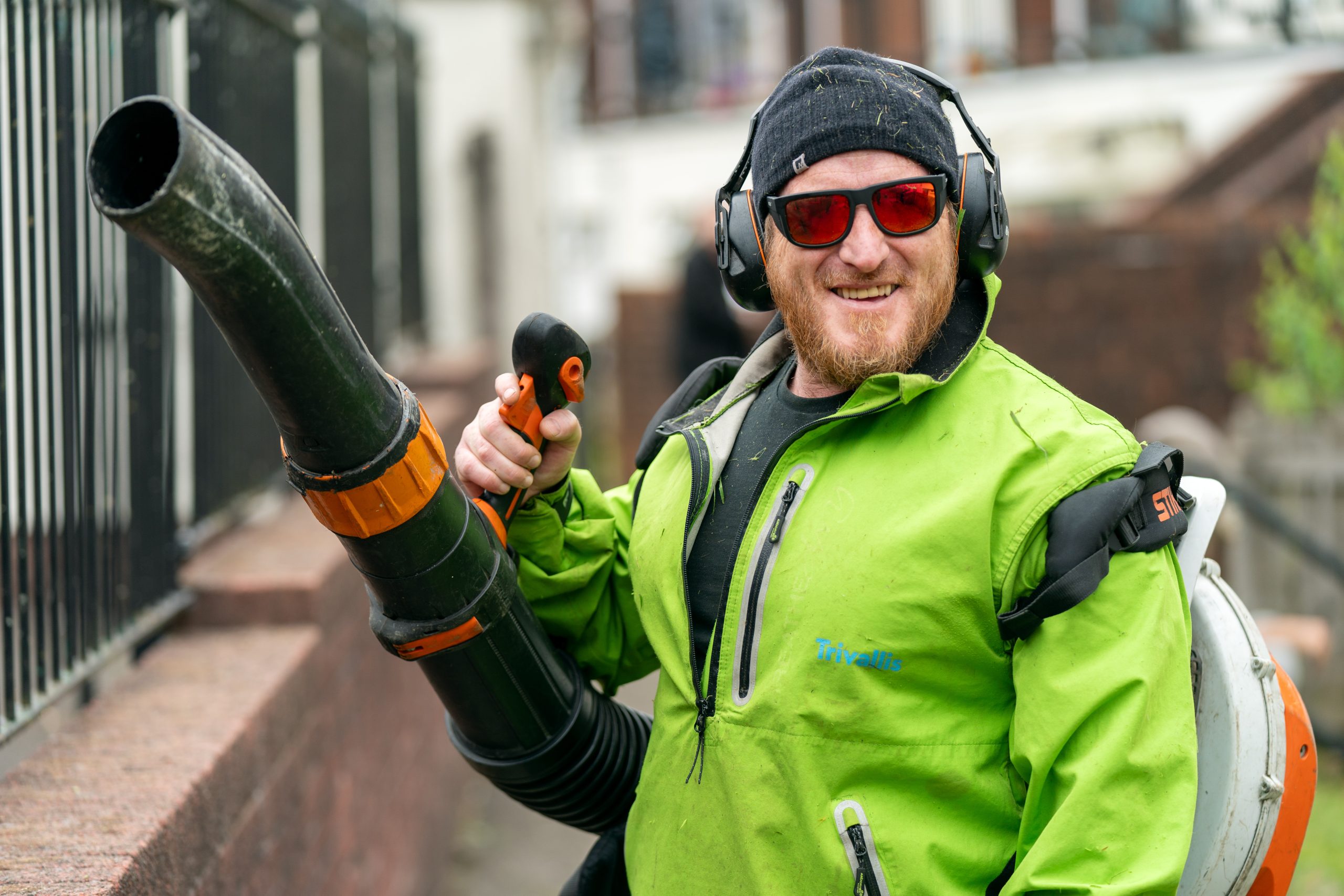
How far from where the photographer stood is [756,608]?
6.59 ft

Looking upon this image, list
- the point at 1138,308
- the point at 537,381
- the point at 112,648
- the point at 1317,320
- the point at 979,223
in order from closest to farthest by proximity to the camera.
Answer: the point at 979,223
the point at 537,381
the point at 112,648
the point at 1317,320
the point at 1138,308

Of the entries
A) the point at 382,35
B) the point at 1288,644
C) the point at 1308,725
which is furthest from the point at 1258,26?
the point at 1308,725

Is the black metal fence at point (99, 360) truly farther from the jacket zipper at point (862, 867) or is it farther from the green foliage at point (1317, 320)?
the green foliage at point (1317, 320)

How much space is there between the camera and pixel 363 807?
423cm

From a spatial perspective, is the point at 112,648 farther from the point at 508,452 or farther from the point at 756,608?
the point at 756,608

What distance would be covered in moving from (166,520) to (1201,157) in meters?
13.1

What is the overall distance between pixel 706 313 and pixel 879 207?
593cm

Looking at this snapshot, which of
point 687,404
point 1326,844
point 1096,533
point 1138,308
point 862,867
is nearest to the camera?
point 1096,533

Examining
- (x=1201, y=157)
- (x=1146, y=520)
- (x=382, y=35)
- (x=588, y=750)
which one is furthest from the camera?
(x=1201, y=157)

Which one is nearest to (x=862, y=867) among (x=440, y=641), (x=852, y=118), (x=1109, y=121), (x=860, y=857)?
(x=860, y=857)

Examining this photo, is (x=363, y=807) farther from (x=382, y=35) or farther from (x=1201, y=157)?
(x=1201, y=157)

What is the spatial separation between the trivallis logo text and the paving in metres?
3.11

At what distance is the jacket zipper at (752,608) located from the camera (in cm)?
201

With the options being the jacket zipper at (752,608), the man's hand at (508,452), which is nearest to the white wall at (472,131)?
the man's hand at (508,452)
